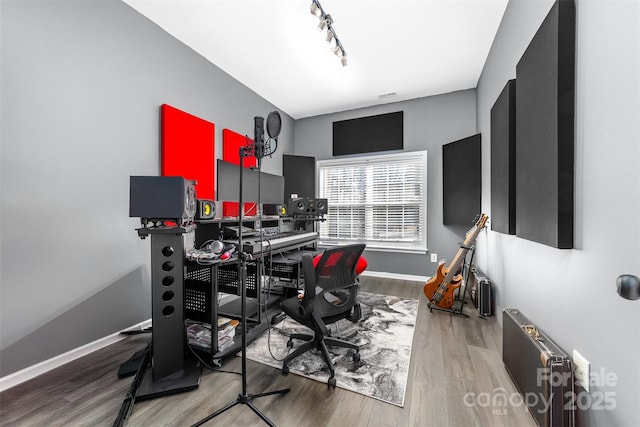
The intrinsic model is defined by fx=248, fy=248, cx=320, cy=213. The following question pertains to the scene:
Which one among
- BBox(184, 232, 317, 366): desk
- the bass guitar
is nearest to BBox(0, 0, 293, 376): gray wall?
BBox(184, 232, 317, 366): desk

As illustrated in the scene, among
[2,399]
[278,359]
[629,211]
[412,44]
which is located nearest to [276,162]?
[412,44]

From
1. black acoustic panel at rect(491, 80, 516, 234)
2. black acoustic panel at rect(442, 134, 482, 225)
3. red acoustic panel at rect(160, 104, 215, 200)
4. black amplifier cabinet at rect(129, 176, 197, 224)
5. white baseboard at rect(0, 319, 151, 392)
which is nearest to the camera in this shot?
black amplifier cabinet at rect(129, 176, 197, 224)

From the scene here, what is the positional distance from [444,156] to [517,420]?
10.9 feet

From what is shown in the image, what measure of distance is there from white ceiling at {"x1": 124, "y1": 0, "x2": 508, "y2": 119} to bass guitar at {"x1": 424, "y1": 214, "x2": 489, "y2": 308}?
6.51 ft

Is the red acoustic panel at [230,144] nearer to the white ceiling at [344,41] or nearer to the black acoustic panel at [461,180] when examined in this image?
the white ceiling at [344,41]

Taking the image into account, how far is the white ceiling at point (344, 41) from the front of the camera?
227cm

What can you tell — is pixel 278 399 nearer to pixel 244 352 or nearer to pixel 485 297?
pixel 244 352

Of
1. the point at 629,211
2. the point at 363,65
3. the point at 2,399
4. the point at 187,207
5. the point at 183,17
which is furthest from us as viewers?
the point at 363,65

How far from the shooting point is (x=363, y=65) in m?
3.15

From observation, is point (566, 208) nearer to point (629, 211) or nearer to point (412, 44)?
point (629, 211)

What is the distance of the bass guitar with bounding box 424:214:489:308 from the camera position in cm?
→ 278

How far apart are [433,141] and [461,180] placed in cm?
87

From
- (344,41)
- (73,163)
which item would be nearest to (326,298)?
(73,163)

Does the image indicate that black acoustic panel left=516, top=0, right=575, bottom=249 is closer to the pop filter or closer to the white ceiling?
the white ceiling
